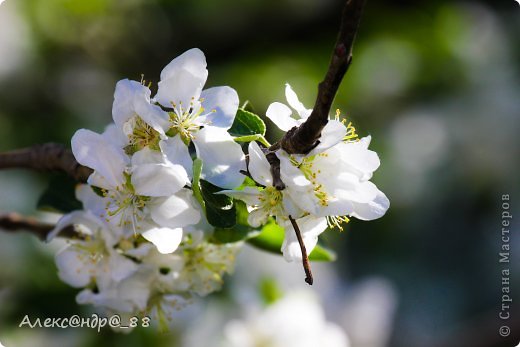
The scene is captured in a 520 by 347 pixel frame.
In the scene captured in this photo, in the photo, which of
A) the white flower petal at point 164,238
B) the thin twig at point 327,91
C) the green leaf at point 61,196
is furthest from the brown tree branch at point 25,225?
the thin twig at point 327,91

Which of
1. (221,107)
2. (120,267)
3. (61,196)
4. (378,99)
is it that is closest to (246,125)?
(221,107)

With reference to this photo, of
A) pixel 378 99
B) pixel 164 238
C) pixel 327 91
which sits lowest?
pixel 378 99

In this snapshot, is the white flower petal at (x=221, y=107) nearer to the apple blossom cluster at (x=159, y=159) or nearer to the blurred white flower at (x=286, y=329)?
the apple blossom cluster at (x=159, y=159)

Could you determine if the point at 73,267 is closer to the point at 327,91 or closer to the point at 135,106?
the point at 135,106

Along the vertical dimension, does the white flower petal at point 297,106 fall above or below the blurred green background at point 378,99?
above

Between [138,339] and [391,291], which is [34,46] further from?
[391,291]

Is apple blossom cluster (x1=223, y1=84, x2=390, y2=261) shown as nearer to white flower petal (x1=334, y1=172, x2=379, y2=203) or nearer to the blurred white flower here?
white flower petal (x1=334, y1=172, x2=379, y2=203)
